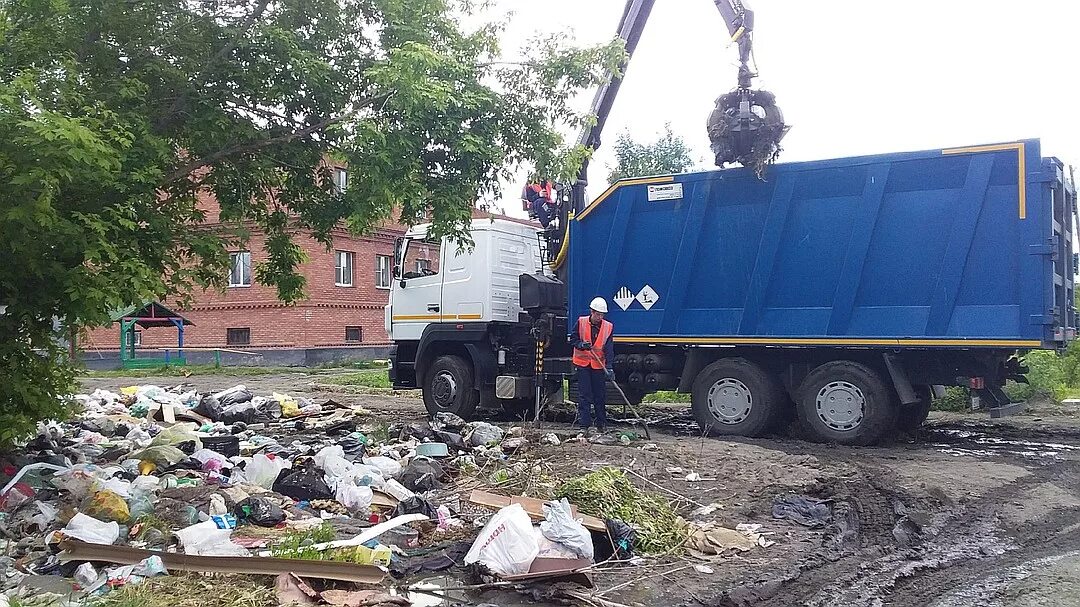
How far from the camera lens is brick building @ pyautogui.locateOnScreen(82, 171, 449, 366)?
26219 millimetres

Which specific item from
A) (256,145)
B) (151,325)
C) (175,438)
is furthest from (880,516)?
(151,325)

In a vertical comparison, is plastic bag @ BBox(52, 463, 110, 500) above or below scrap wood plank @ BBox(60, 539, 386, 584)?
above

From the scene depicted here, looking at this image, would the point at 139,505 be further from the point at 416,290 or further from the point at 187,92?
the point at 416,290

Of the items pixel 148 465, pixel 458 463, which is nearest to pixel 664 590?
pixel 458 463

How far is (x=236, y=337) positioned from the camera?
2786cm

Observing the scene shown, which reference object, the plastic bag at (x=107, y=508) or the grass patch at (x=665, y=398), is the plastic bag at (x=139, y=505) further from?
the grass patch at (x=665, y=398)

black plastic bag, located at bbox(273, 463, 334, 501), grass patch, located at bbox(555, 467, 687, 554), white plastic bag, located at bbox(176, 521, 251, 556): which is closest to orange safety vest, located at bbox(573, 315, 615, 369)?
grass patch, located at bbox(555, 467, 687, 554)

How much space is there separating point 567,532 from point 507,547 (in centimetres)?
36

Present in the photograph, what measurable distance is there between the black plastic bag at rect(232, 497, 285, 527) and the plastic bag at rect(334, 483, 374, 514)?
50cm

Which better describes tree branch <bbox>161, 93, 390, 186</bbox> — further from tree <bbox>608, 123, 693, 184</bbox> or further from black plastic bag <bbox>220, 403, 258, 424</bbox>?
tree <bbox>608, 123, 693, 184</bbox>

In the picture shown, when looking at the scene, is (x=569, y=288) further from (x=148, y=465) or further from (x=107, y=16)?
(x=107, y=16)

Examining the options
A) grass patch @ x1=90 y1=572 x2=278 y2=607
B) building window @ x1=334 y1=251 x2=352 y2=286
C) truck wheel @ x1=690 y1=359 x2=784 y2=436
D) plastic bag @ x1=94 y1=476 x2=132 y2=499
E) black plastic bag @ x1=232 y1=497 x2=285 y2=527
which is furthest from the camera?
building window @ x1=334 y1=251 x2=352 y2=286

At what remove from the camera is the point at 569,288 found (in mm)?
10984

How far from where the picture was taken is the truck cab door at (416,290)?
11.8 meters
